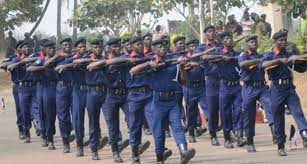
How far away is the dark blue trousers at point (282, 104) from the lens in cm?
1310

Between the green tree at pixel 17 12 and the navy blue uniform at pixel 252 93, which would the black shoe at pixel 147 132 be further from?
the green tree at pixel 17 12

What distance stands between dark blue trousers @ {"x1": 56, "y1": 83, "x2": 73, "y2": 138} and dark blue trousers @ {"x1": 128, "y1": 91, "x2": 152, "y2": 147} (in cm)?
244

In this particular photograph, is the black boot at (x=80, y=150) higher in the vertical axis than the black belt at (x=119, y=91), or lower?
lower

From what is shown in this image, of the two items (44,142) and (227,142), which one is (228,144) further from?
(44,142)

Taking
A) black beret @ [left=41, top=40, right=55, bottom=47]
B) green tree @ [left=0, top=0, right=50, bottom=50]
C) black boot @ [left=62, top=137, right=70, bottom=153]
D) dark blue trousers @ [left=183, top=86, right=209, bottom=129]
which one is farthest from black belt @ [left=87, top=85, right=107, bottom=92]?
green tree @ [left=0, top=0, right=50, bottom=50]

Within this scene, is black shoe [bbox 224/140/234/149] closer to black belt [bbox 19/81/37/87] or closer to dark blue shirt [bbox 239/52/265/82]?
dark blue shirt [bbox 239/52/265/82]

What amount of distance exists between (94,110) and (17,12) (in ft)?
81.7

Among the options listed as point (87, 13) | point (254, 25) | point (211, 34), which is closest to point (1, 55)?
point (87, 13)

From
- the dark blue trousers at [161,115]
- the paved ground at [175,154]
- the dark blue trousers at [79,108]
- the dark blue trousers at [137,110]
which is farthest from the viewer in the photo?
the dark blue trousers at [79,108]

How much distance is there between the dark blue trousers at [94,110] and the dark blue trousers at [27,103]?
3323mm

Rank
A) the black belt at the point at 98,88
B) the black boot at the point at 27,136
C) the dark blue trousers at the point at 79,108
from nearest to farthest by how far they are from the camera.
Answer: the black belt at the point at 98,88, the dark blue trousers at the point at 79,108, the black boot at the point at 27,136

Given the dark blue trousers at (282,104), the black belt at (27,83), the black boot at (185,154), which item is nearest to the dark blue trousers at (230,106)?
the dark blue trousers at (282,104)

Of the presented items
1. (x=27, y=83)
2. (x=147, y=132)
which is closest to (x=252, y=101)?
(x=147, y=132)

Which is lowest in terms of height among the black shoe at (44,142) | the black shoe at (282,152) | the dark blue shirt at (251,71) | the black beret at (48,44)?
the black shoe at (44,142)
